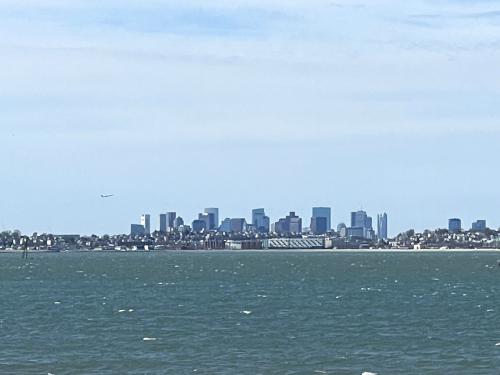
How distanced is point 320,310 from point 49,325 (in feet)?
71.5

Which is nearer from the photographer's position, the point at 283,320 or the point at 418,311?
the point at 283,320

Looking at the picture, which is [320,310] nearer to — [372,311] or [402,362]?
[372,311]

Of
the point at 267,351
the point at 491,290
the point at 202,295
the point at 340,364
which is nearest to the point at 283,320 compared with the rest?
the point at 267,351

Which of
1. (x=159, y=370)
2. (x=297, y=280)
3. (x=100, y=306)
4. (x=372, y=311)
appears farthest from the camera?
(x=297, y=280)

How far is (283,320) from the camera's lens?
84.8m

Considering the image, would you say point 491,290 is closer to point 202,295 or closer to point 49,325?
point 202,295

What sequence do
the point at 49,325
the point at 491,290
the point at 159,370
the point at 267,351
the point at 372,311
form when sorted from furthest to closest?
the point at 491,290, the point at 372,311, the point at 49,325, the point at 267,351, the point at 159,370

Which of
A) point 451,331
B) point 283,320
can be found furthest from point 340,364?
point 283,320

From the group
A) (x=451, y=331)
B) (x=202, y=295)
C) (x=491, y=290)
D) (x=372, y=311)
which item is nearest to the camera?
(x=451, y=331)

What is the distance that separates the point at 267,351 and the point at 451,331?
15.5 metres

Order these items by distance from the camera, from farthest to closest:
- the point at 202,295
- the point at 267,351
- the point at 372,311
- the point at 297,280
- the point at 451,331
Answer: the point at 297,280
the point at 202,295
the point at 372,311
the point at 451,331
the point at 267,351

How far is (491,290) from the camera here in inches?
5034

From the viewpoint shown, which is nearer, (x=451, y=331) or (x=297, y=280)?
(x=451, y=331)

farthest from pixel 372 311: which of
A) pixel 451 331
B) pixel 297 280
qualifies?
pixel 297 280
